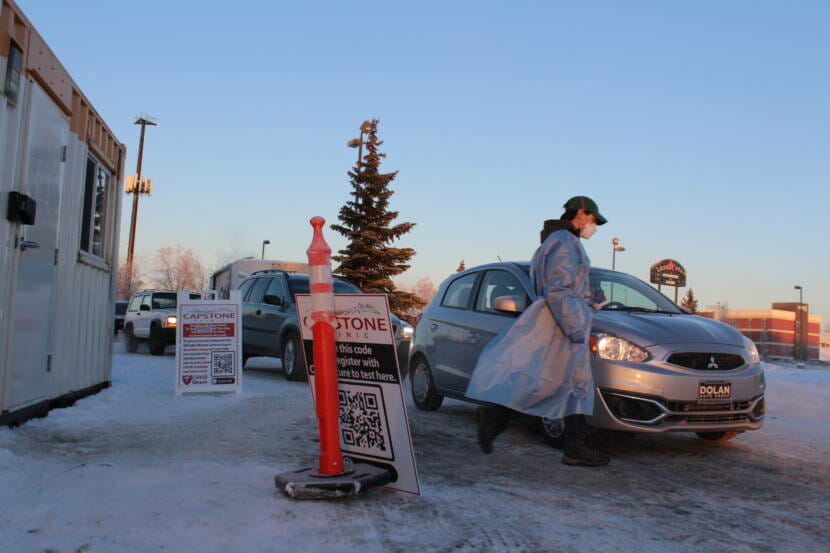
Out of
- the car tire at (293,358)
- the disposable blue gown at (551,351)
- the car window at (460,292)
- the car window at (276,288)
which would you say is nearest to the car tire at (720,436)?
the disposable blue gown at (551,351)

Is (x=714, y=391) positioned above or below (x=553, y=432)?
above

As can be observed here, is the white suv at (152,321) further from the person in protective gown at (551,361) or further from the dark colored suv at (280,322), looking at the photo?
the person in protective gown at (551,361)

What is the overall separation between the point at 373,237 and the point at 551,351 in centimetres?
3107

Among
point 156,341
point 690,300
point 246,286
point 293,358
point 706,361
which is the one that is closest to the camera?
point 706,361

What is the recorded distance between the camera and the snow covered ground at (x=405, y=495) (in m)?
3.36

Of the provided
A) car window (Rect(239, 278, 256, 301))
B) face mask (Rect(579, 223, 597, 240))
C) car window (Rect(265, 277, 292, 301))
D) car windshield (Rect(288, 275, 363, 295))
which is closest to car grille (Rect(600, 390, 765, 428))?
face mask (Rect(579, 223, 597, 240))

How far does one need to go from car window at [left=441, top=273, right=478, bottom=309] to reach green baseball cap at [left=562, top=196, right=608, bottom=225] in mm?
2051

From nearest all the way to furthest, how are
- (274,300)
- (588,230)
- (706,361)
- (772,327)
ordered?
(706,361)
(588,230)
(274,300)
(772,327)

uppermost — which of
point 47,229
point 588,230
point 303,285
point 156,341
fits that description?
point 588,230

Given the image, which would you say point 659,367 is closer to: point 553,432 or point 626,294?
point 553,432

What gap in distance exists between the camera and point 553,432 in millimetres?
6156

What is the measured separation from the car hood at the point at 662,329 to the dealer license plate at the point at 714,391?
35cm

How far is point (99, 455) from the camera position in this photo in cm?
506

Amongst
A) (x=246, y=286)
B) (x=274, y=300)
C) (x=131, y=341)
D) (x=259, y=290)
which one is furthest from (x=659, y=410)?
(x=131, y=341)
